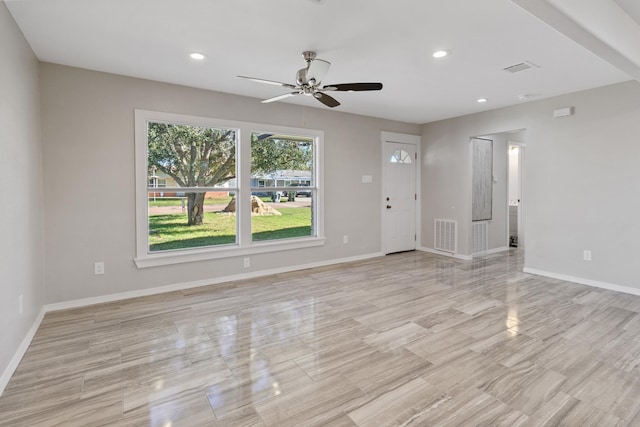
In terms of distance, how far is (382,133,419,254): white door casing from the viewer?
6.09m

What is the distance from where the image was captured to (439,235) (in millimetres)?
6242

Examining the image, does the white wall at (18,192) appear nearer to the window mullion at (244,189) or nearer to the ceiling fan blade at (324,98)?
the window mullion at (244,189)

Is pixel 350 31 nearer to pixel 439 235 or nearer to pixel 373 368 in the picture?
pixel 373 368

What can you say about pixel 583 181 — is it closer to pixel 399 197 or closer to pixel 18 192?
pixel 399 197

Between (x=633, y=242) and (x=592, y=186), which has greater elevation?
(x=592, y=186)

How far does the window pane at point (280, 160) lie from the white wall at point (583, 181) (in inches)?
119

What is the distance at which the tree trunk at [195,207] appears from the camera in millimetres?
4496

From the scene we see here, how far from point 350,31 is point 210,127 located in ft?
7.85

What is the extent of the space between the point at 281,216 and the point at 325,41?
9.58 ft

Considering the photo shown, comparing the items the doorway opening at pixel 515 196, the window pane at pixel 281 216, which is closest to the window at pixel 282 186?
the window pane at pixel 281 216

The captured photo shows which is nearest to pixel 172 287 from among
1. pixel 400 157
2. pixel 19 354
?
pixel 19 354

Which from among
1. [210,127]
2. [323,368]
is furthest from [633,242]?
[210,127]

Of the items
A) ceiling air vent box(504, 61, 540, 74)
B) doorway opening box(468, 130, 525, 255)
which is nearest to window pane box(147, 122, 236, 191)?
ceiling air vent box(504, 61, 540, 74)

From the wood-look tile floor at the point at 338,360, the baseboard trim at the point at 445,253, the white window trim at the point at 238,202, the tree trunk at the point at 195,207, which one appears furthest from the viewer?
the baseboard trim at the point at 445,253
